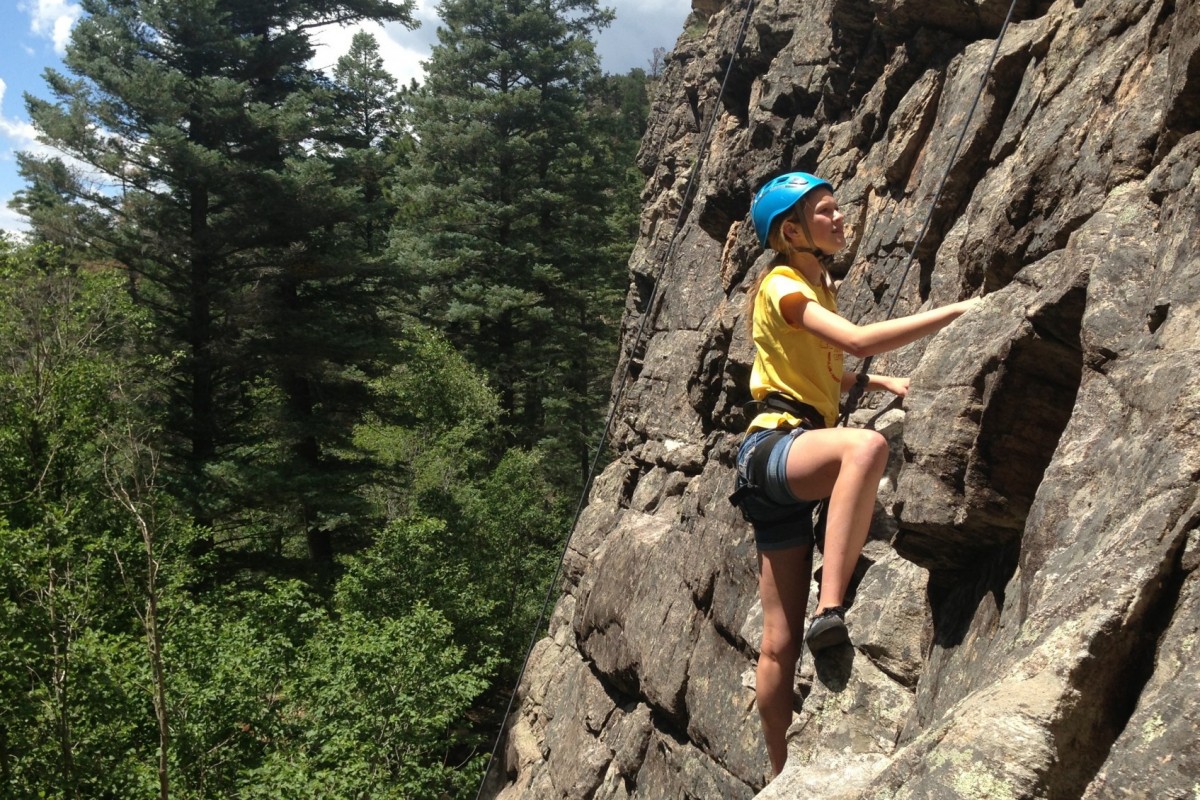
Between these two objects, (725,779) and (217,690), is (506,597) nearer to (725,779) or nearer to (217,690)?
(217,690)

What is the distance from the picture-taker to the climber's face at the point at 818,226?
366 cm

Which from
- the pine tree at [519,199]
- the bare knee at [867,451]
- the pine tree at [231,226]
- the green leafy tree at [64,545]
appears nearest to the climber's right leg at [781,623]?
the bare knee at [867,451]

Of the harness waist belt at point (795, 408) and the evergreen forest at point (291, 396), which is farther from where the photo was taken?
the evergreen forest at point (291, 396)

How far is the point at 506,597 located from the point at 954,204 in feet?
49.7

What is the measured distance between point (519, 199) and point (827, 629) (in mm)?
22955

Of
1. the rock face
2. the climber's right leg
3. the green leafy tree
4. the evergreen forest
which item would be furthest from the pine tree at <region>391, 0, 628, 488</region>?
the climber's right leg

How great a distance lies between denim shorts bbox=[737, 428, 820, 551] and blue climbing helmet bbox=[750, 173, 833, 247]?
0.94 metres

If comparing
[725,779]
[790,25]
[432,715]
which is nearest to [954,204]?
[725,779]

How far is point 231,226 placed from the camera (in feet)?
58.5

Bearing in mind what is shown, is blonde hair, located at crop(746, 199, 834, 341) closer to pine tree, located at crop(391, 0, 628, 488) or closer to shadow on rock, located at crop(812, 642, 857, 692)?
shadow on rock, located at crop(812, 642, 857, 692)

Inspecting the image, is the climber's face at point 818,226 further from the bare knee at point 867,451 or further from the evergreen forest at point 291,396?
the evergreen forest at point 291,396

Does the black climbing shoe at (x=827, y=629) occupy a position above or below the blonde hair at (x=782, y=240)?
below

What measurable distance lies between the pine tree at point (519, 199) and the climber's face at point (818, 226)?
67.3ft

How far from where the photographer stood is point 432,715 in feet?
37.9
